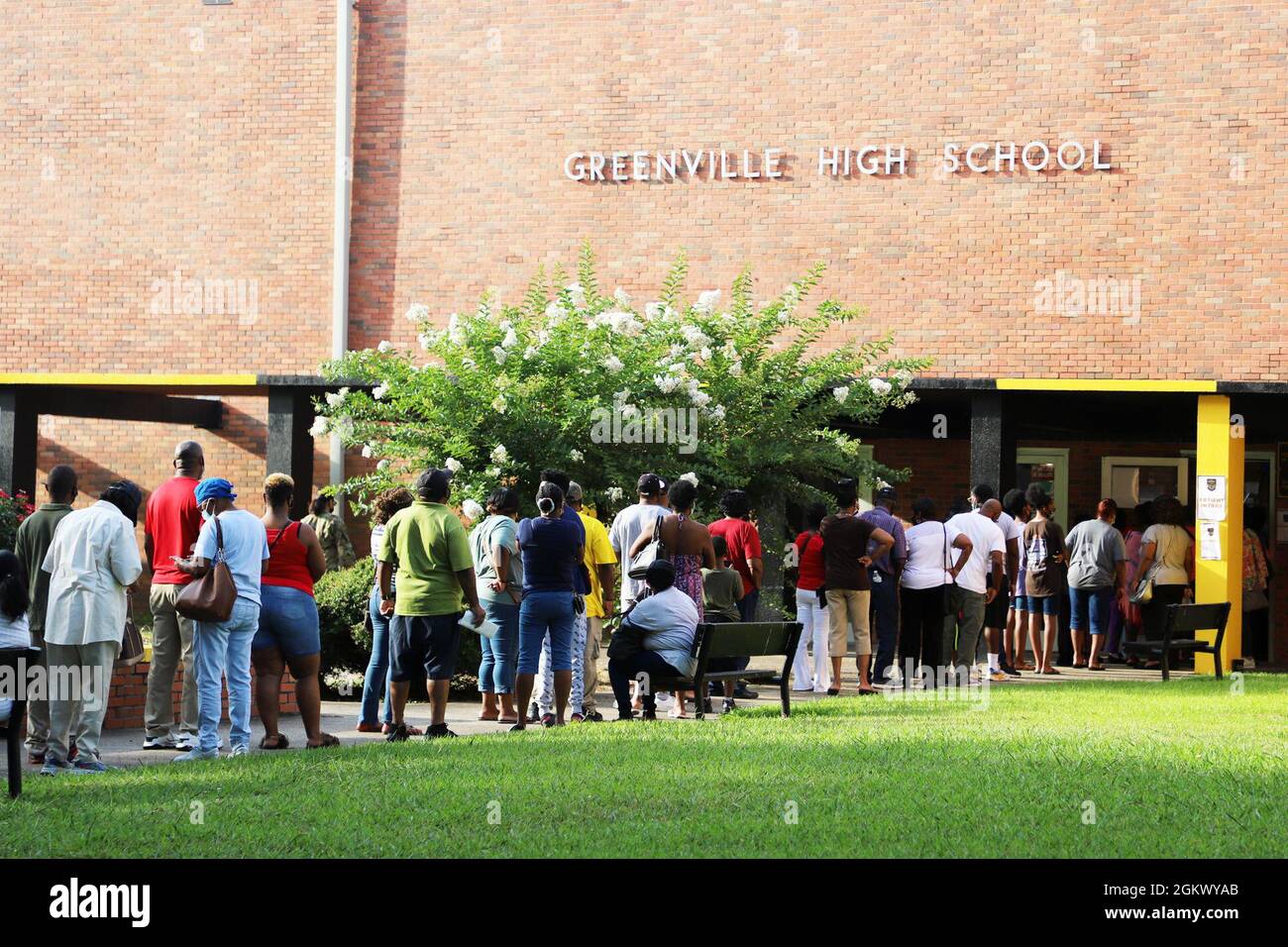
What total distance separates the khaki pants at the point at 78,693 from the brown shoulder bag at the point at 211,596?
446 millimetres

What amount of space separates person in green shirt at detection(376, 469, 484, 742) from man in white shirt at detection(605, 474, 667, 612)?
2.15m

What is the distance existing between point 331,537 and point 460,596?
6753 mm

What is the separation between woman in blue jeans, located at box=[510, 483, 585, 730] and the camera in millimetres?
10328

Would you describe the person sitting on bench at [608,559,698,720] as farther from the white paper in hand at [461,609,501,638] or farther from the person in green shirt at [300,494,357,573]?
the person in green shirt at [300,494,357,573]

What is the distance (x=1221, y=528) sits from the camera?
57.6 feet

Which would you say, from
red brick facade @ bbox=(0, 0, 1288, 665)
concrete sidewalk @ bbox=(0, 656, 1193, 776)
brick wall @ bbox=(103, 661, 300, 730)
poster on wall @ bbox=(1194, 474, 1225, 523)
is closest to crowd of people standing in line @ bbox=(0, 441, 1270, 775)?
concrete sidewalk @ bbox=(0, 656, 1193, 776)

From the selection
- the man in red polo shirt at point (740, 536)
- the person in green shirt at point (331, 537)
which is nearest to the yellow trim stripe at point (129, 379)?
the person in green shirt at point (331, 537)

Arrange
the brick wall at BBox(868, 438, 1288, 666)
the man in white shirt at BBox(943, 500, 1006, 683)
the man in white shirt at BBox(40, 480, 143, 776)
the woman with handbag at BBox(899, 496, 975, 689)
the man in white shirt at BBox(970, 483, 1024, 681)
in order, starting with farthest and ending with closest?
the brick wall at BBox(868, 438, 1288, 666)
the man in white shirt at BBox(970, 483, 1024, 681)
the man in white shirt at BBox(943, 500, 1006, 683)
the woman with handbag at BBox(899, 496, 975, 689)
the man in white shirt at BBox(40, 480, 143, 776)

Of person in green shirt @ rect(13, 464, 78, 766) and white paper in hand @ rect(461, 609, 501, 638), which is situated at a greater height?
person in green shirt @ rect(13, 464, 78, 766)

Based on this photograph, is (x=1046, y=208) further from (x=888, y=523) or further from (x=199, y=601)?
(x=199, y=601)

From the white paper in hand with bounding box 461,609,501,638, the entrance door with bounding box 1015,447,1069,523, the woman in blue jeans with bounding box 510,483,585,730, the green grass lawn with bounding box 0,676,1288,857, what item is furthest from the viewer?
the entrance door with bounding box 1015,447,1069,523
